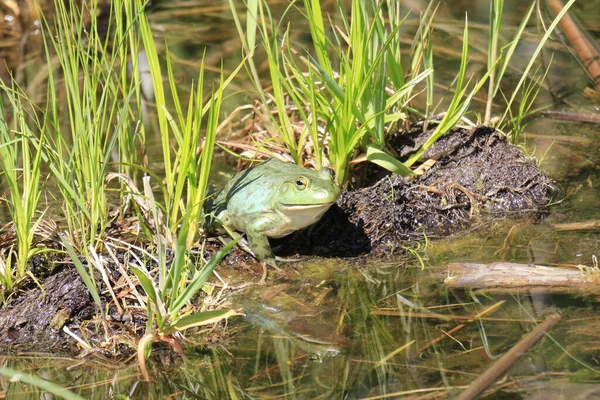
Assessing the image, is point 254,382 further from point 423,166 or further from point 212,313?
point 423,166

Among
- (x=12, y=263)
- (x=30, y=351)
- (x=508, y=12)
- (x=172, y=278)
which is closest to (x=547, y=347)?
(x=172, y=278)

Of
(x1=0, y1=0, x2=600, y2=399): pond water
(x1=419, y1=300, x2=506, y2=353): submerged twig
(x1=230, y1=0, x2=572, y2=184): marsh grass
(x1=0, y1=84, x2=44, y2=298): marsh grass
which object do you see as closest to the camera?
(x1=0, y1=0, x2=600, y2=399): pond water

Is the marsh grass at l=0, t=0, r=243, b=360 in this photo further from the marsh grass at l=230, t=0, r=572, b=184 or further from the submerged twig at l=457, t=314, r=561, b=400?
the submerged twig at l=457, t=314, r=561, b=400

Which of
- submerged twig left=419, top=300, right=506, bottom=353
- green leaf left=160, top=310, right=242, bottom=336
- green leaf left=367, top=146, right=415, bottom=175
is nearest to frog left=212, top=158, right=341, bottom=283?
green leaf left=367, top=146, right=415, bottom=175

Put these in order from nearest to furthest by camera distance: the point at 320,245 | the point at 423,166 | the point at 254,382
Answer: the point at 254,382 → the point at 320,245 → the point at 423,166

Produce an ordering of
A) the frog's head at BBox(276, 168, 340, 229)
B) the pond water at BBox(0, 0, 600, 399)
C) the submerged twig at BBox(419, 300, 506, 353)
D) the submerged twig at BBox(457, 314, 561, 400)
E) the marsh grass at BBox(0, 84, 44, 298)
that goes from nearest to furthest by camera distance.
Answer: the submerged twig at BBox(457, 314, 561, 400) < the pond water at BBox(0, 0, 600, 399) < the submerged twig at BBox(419, 300, 506, 353) < the marsh grass at BBox(0, 84, 44, 298) < the frog's head at BBox(276, 168, 340, 229)

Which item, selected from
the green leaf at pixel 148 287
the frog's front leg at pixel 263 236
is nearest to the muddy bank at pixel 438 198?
the frog's front leg at pixel 263 236
